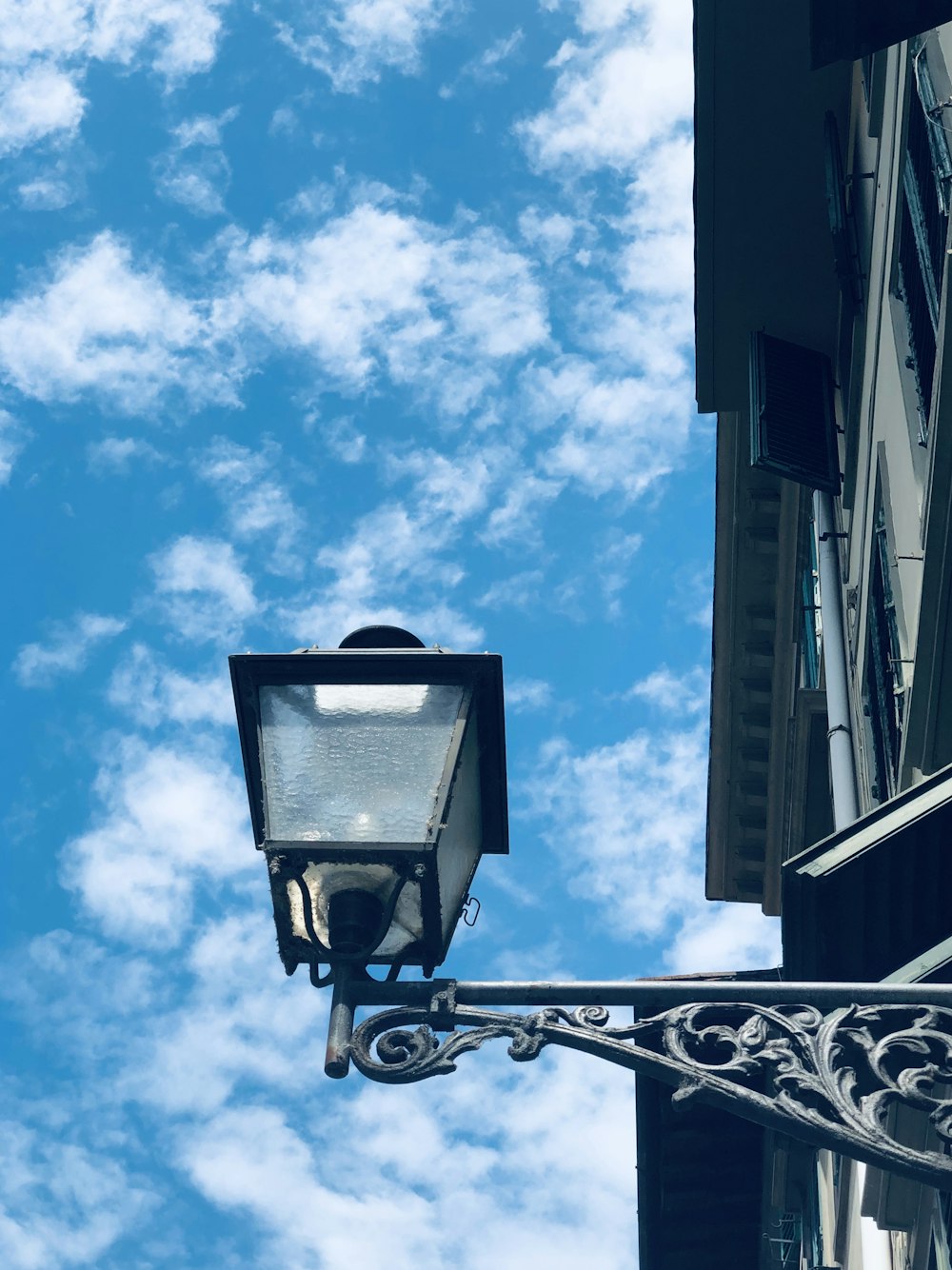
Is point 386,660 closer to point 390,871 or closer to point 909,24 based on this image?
point 390,871

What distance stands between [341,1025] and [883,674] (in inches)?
236

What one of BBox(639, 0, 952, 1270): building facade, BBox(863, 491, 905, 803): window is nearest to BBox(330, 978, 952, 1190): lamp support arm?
BBox(639, 0, 952, 1270): building facade

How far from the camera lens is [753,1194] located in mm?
15055

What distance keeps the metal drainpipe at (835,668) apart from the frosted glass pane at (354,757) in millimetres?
6217

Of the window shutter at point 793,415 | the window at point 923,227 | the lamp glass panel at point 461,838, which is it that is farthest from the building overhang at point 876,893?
the window shutter at point 793,415

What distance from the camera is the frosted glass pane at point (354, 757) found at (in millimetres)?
4816

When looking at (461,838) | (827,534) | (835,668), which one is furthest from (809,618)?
(461,838)

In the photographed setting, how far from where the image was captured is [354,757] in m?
5.02

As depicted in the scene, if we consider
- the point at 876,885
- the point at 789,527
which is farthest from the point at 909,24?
the point at 789,527

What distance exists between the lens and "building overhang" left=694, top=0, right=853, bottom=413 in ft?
41.9

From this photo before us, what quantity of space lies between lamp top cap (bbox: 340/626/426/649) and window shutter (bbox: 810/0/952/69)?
2.78 m

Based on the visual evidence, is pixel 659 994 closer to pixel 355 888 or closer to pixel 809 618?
pixel 355 888

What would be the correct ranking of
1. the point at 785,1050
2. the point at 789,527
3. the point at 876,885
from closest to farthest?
1. the point at 785,1050
2. the point at 876,885
3. the point at 789,527

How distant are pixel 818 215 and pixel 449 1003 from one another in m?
10.1
